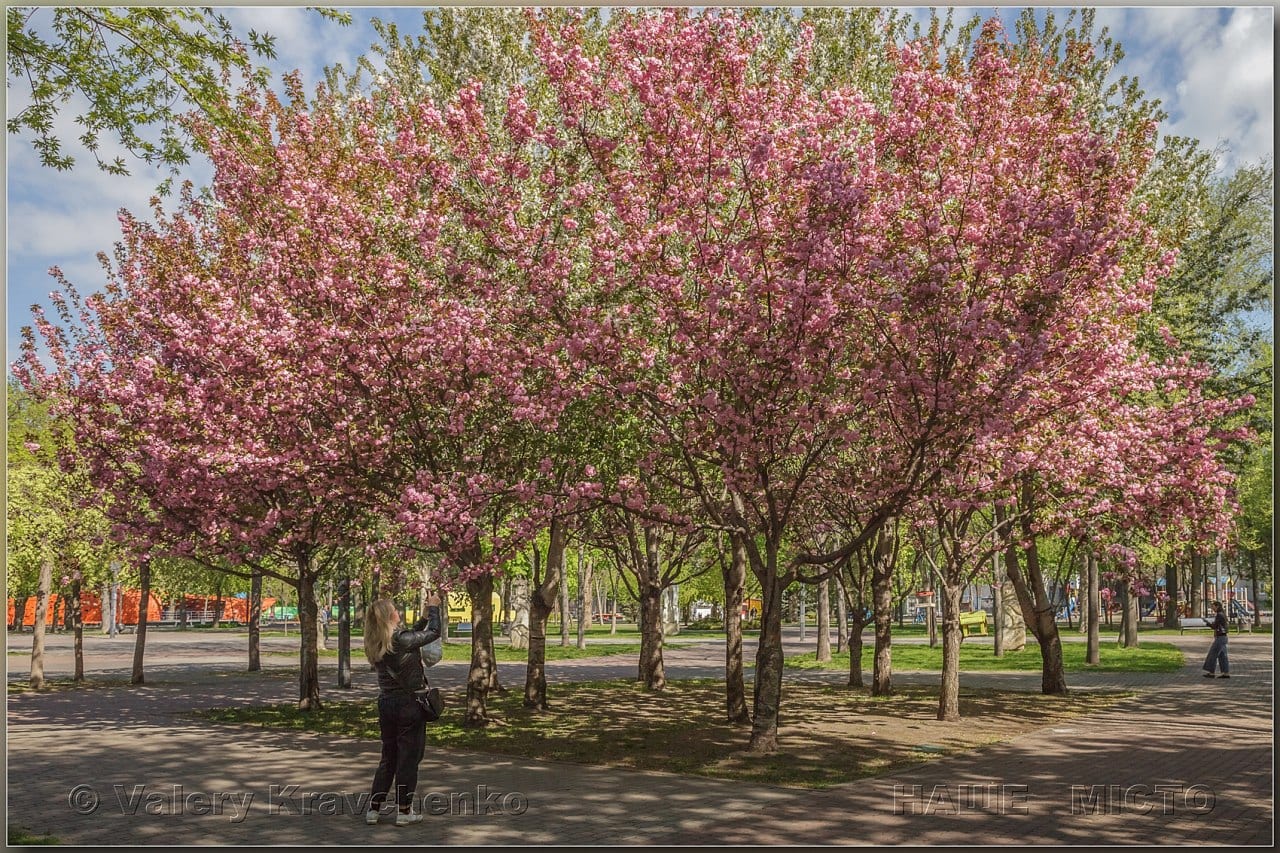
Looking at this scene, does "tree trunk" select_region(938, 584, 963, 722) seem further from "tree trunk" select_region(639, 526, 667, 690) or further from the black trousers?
the black trousers

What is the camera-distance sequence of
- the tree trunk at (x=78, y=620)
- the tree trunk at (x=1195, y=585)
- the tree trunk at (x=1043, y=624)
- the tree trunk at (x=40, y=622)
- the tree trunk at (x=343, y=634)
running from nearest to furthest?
the tree trunk at (x=1043, y=624), the tree trunk at (x=343, y=634), the tree trunk at (x=40, y=622), the tree trunk at (x=78, y=620), the tree trunk at (x=1195, y=585)

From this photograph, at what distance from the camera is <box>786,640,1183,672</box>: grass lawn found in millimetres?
29641

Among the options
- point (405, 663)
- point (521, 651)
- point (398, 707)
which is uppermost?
point (405, 663)

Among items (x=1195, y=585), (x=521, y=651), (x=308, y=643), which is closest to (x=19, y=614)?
(x=521, y=651)

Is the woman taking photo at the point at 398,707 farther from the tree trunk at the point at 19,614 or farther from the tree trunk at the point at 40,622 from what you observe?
the tree trunk at the point at 19,614

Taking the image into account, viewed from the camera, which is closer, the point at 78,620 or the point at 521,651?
the point at 78,620

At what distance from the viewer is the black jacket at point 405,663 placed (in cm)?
948

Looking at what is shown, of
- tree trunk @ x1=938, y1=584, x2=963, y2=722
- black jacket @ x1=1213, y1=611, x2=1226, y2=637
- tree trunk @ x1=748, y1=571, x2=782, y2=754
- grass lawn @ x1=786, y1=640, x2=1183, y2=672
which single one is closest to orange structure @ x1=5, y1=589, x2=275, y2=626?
grass lawn @ x1=786, y1=640, x2=1183, y2=672

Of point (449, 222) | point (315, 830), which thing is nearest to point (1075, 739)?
point (315, 830)

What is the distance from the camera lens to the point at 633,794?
35.5ft

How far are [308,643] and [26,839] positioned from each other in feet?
37.5

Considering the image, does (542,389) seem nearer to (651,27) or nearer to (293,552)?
(651,27)

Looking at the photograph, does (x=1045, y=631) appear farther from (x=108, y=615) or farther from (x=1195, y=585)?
(x=108, y=615)

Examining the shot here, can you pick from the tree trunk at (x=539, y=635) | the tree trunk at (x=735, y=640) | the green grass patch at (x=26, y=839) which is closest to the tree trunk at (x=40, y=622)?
the tree trunk at (x=539, y=635)
